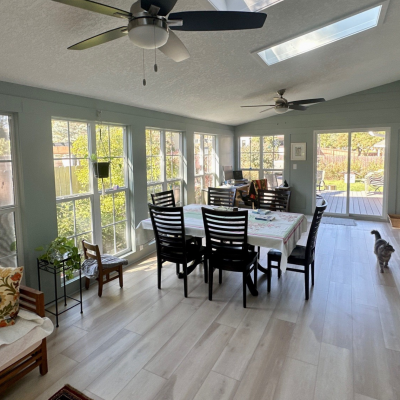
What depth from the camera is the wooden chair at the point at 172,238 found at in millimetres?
3322

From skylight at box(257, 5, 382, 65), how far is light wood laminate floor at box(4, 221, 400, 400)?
2812 mm

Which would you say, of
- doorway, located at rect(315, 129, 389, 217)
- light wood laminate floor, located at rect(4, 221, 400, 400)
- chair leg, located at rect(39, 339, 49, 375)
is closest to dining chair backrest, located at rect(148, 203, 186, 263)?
light wood laminate floor, located at rect(4, 221, 400, 400)

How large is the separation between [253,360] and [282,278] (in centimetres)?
167

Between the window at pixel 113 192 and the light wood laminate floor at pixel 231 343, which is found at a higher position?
the window at pixel 113 192

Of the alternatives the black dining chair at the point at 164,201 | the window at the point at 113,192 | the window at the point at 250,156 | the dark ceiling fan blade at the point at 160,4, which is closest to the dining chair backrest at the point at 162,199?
the black dining chair at the point at 164,201

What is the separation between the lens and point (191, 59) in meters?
3.21

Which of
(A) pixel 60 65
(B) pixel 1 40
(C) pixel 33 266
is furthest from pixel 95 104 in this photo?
(C) pixel 33 266

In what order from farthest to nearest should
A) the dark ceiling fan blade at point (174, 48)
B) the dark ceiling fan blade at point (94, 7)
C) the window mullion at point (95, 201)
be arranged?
the window mullion at point (95, 201)
the dark ceiling fan blade at point (174, 48)
the dark ceiling fan blade at point (94, 7)

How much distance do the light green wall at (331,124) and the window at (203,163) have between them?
1.33 m

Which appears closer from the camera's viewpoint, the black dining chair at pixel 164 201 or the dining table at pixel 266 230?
the dining table at pixel 266 230

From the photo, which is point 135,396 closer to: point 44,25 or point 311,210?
point 44,25

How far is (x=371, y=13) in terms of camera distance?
Answer: 332 cm

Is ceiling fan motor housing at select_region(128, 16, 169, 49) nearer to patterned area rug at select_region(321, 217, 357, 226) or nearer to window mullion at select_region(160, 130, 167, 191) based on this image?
window mullion at select_region(160, 130, 167, 191)

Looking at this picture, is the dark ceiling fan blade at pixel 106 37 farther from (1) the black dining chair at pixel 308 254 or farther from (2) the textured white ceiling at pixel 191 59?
(1) the black dining chair at pixel 308 254
